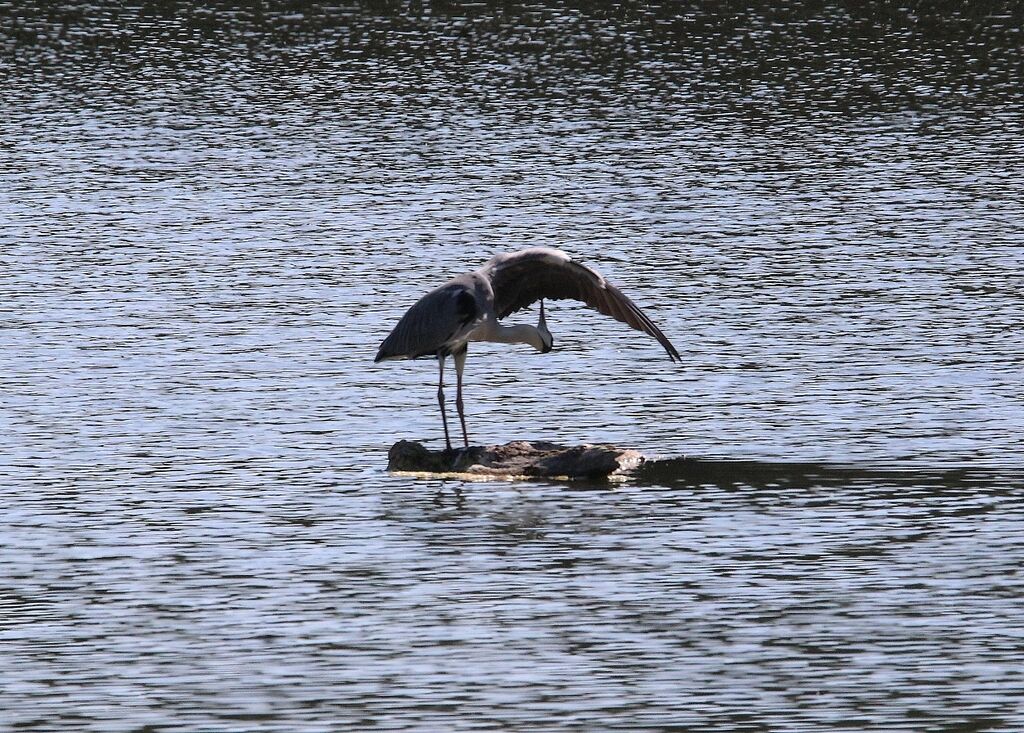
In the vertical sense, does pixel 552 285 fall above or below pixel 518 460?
above

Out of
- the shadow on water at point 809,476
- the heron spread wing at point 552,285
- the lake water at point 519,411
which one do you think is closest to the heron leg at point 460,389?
the heron spread wing at point 552,285

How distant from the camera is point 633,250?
35125 mm

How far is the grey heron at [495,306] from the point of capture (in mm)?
21891

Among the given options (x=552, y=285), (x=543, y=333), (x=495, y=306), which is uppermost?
(x=552, y=285)

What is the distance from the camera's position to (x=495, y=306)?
2255 centimetres

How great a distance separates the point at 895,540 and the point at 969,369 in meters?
7.42

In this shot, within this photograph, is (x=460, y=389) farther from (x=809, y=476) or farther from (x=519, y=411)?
(x=809, y=476)

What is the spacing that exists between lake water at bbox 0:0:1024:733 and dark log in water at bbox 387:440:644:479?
19cm

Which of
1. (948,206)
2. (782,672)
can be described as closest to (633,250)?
(948,206)

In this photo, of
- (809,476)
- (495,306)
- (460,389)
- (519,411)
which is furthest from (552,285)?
(809,476)

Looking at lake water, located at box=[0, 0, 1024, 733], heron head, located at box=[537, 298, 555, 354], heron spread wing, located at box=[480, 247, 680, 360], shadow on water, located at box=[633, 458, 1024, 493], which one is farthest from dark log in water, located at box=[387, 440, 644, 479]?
heron spread wing, located at box=[480, 247, 680, 360]

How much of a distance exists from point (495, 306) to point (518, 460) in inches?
73.6

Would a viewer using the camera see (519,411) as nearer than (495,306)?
No

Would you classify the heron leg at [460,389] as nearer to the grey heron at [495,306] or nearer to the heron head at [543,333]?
the grey heron at [495,306]
